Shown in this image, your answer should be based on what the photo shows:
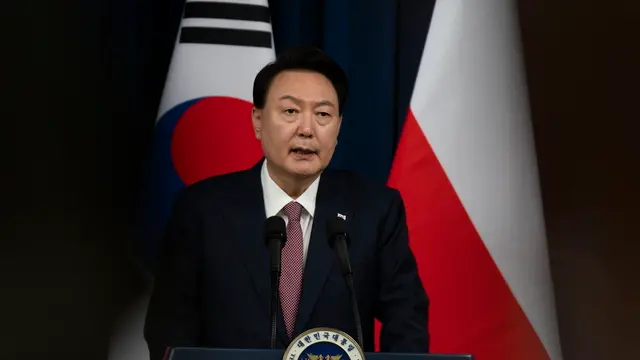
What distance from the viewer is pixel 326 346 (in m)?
1.38

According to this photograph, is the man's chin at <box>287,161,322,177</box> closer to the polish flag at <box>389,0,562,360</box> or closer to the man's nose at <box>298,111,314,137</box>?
the man's nose at <box>298,111,314,137</box>

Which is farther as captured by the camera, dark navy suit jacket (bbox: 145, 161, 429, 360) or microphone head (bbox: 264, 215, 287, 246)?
dark navy suit jacket (bbox: 145, 161, 429, 360)

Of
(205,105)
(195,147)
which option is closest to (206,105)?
(205,105)

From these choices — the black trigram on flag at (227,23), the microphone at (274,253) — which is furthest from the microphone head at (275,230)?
the black trigram on flag at (227,23)

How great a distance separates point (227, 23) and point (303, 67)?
34 centimetres

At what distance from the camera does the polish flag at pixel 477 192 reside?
7.62 ft

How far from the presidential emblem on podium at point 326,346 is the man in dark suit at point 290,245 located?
22.5 inches

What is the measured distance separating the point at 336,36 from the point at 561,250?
1.01 m

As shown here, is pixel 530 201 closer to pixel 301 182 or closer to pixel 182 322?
pixel 301 182

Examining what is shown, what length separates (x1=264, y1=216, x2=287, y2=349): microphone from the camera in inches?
61.1

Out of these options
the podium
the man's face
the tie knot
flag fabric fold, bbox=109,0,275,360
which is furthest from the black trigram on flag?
the podium

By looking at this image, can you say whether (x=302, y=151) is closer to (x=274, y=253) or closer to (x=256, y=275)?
(x=256, y=275)

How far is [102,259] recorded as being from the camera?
8.07 feet

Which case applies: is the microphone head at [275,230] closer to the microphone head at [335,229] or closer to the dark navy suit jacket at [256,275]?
the microphone head at [335,229]
